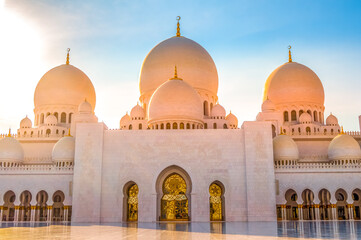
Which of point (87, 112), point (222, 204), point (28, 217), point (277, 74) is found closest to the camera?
point (222, 204)

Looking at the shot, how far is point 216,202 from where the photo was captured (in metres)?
17.4

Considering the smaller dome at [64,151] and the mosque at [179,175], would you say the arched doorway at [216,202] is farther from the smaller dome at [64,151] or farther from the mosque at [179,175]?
the smaller dome at [64,151]

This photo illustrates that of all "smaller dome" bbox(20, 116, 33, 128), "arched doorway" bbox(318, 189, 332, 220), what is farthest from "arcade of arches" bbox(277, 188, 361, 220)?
"smaller dome" bbox(20, 116, 33, 128)

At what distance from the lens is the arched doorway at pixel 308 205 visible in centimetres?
1835

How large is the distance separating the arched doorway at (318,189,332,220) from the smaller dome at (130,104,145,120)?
399 inches

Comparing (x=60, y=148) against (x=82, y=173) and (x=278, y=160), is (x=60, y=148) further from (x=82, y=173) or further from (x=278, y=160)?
(x=278, y=160)

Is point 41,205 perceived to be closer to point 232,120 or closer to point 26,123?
point 26,123

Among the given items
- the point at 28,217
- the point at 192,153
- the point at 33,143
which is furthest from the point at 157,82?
the point at 28,217

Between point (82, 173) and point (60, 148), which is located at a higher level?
point (60, 148)

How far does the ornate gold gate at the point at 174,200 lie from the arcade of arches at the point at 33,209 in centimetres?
440

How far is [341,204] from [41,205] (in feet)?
48.6

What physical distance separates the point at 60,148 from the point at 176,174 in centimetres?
595

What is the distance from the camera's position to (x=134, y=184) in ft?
58.1

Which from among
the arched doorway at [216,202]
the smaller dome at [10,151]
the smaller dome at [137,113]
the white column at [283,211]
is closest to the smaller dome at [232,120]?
the smaller dome at [137,113]
